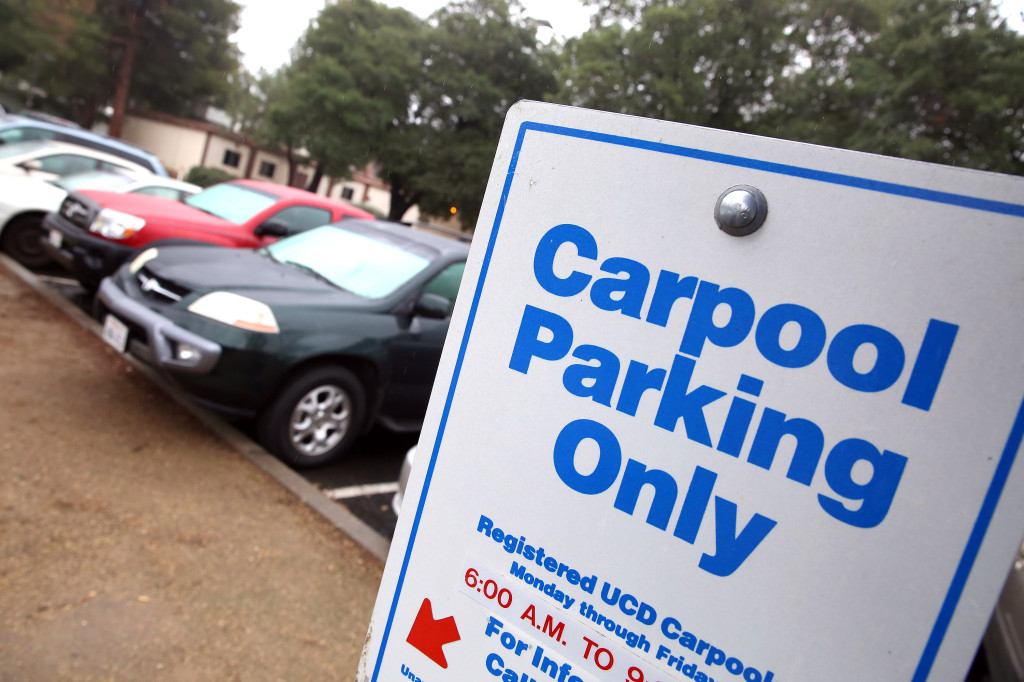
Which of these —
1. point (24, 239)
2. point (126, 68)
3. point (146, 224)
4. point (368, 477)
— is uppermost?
point (126, 68)

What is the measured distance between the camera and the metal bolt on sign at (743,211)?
120 cm

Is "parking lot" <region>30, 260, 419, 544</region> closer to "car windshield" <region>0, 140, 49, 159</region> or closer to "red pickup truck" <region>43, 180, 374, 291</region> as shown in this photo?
"red pickup truck" <region>43, 180, 374, 291</region>

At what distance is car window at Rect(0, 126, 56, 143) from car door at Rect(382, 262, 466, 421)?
31.8 ft

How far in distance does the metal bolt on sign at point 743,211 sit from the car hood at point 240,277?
4063 mm

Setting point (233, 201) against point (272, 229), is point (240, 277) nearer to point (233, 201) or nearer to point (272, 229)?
point (272, 229)

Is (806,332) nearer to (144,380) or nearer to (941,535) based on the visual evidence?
(941,535)

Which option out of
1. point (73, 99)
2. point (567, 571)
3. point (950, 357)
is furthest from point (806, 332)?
point (73, 99)

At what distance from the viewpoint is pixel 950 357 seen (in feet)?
3.51

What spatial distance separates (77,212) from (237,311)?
3528 mm

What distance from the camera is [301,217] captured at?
7.95 m

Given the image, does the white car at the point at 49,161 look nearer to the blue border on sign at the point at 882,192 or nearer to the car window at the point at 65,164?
the car window at the point at 65,164

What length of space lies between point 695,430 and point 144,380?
5.58 meters

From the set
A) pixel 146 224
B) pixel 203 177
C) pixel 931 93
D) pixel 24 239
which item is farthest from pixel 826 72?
pixel 203 177

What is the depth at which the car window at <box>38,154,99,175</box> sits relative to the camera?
9.30 metres
